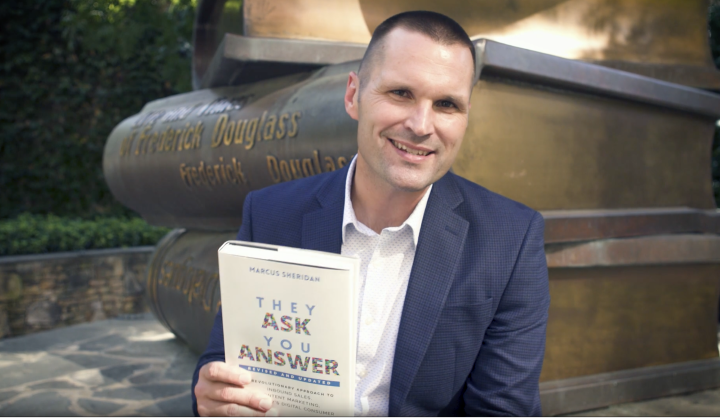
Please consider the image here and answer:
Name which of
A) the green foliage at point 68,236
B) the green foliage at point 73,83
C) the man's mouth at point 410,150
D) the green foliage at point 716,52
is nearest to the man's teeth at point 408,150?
the man's mouth at point 410,150

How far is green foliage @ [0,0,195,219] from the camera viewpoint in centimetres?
930

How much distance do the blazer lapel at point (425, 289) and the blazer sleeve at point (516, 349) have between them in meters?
0.17

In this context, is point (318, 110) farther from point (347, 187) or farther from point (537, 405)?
point (537, 405)

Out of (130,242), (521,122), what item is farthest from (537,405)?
(130,242)

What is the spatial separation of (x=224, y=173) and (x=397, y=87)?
6.25 feet

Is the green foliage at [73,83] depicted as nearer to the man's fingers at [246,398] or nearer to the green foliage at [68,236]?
the green foliage at [68,236]

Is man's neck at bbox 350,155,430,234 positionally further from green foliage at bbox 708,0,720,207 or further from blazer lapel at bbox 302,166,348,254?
green foliage at bbox 708,0,720,207

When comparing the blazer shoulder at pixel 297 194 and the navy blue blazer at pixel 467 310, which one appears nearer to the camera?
the navy blue blazer at pixel 467 310

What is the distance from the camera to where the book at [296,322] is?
1.14 m

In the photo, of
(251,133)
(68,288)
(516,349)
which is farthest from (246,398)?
(68,288)

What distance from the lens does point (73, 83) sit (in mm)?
9844

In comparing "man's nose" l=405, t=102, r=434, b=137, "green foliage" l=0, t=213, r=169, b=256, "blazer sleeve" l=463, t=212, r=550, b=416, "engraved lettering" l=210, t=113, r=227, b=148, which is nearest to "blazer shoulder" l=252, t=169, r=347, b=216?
"man's nose" l=405, t=102, r=434, b=137

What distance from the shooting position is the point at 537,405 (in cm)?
163

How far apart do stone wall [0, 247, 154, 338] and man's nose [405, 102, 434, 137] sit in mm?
4945
